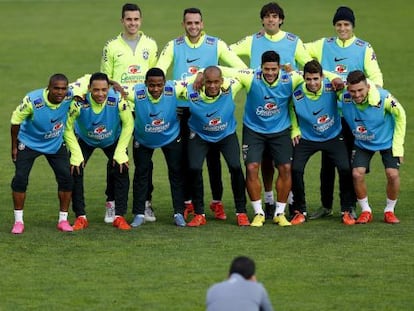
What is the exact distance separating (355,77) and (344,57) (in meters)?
1.12

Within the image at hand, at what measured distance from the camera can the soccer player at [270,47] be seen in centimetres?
1833

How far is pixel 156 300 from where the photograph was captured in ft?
46.8

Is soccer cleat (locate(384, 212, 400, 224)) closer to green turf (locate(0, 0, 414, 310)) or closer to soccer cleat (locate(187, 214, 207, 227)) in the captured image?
green turf (locate(0, 0, 414, 310))

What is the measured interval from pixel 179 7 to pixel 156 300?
29.5m

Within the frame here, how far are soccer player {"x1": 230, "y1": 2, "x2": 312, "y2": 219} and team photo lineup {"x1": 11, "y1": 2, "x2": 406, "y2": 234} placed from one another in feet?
0.06

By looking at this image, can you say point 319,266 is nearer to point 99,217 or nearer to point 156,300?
point 156,300

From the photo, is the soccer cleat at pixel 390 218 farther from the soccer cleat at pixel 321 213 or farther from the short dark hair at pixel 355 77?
the short dark hair at pixel 355 77

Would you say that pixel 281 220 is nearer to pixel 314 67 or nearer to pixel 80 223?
pixel 314 67

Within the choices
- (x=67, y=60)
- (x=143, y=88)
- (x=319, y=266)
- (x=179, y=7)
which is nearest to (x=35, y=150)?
(x=143, y=88)

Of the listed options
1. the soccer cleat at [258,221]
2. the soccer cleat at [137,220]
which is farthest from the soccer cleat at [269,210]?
the soccer cleat at [137,220]

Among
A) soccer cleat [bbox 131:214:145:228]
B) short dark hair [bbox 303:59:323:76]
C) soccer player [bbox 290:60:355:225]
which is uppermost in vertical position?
short dark hair [bbox 303:59:323:76]

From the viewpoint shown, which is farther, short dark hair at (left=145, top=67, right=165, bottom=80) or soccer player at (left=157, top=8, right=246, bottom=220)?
soccer player at (left=157, top=8, right=246, bottom=220)

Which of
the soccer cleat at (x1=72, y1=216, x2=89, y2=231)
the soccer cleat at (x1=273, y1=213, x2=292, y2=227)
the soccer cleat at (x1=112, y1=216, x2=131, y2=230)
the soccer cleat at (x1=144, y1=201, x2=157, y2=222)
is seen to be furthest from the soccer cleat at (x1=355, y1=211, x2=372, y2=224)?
the soccer cleat at (x1=72, y1=216, x2=89, y2=231)

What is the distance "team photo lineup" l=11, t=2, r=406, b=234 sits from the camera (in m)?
17.4
